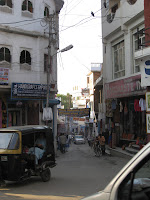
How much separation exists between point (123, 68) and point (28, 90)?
6.63 meters

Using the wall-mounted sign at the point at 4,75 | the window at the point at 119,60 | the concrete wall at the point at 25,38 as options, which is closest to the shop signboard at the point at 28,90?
the wall-mounted sign at the point at 4,75

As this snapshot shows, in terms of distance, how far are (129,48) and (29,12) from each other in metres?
7.89

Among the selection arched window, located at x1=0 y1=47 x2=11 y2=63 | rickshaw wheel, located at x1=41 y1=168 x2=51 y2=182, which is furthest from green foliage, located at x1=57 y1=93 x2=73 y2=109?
rickshaw wheel, located at x1=41 y1=168 x2=51 y2=182

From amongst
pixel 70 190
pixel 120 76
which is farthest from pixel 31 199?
pixel 120 76

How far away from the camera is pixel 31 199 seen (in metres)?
6.64

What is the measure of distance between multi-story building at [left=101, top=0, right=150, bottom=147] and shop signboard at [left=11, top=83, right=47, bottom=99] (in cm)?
476

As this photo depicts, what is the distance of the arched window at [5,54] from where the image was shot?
58.0 ft

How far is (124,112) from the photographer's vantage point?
1808 cm

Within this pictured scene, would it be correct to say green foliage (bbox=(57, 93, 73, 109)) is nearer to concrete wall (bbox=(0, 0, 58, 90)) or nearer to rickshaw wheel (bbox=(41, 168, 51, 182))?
concrete wall (bbox=(0, 0, 58, 90))

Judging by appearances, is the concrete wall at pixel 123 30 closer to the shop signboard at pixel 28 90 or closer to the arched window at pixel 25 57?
the shop signboard at pixel 28 90

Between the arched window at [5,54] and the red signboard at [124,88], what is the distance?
24.1 feet

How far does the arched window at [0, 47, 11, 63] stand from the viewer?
58.0 feet

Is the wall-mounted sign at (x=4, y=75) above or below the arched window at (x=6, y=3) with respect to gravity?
below

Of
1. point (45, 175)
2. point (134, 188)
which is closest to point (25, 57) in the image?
point (45, 175)
